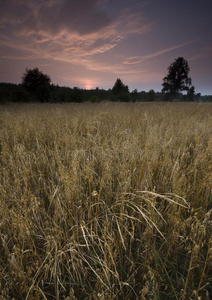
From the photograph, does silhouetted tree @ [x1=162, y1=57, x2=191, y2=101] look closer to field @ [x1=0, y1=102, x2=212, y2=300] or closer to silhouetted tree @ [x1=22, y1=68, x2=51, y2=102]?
silhouetted tree @ [x1=22, y1=68, x2=51, y2=102]

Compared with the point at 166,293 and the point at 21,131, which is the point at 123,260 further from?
the point at 21,131

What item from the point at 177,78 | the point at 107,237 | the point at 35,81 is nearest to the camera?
the point at 107,237

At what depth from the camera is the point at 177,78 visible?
3406 cm

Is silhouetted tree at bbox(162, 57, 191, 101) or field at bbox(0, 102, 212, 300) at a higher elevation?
silhouetted tree at bbox(162, 57, 191, 101)

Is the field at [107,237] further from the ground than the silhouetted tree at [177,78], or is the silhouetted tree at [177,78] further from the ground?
the silhouetted tree at [177,78]

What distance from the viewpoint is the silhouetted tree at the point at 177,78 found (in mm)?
33438

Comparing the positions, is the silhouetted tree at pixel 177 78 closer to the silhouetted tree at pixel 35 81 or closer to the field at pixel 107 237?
the silhouetted tree at pixel 35 81

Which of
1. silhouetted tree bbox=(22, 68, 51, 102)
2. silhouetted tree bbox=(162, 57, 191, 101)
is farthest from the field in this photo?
silhouetted tree bbox=(162, 57, 191, 101)

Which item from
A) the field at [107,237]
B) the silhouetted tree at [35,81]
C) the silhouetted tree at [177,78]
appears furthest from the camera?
the silhouetted tree at [177,78]

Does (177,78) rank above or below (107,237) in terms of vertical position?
above

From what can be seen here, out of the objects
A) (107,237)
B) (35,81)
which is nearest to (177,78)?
(35,81)

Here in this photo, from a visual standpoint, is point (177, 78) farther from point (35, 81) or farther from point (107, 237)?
point (107, 237)

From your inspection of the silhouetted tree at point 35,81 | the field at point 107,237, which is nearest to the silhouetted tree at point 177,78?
the silhouetted tree at point 35,81

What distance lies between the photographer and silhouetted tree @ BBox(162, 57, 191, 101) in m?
33.4
